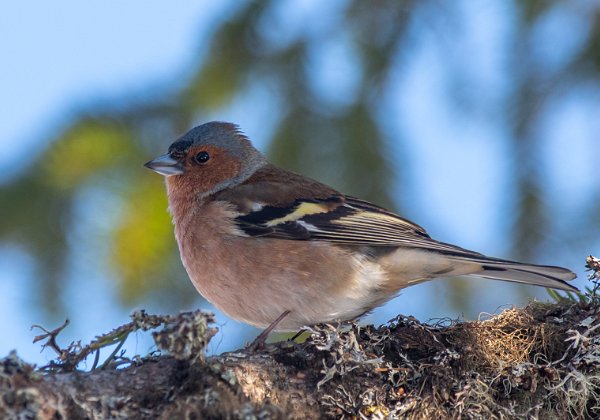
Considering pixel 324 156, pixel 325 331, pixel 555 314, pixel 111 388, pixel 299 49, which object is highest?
pixel 299 49

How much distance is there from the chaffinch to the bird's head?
21 centimetres

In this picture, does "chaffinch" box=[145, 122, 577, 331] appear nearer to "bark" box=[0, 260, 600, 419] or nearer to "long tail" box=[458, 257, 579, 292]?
"long tail" box=[458, 257, 579, 292]

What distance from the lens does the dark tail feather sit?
13.6ft

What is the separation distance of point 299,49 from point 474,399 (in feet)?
9.07

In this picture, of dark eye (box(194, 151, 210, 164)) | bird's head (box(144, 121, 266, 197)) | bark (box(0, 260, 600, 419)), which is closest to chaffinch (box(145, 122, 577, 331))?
bird's head (box(144, 121, 266, 197))

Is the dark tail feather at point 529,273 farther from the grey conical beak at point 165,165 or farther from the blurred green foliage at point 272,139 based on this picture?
the grey conical beak at point 165,165

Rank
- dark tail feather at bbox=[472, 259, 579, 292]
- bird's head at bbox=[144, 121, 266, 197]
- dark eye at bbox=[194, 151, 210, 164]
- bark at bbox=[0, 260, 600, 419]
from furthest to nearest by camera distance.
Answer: dark eye at bbox=[194, 151, 210, 164] → bird's head at bbox=[144, 121, 266, 197] → dark tail feather at bbox=[472, 259, 579, 292] → bark at bbox=[0, 260, 600, 419]

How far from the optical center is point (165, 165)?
17.5 feet

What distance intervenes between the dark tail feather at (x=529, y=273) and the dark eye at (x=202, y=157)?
86.1 inches

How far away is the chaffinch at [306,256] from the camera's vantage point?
469 centimetres

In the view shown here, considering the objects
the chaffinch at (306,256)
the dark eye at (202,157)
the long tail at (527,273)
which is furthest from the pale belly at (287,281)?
the dark eye at (202,157)

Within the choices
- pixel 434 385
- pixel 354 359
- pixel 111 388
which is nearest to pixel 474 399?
pixel 434 385

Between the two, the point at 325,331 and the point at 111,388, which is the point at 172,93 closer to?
the point at 325,331

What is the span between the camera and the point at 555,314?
12.7ft
